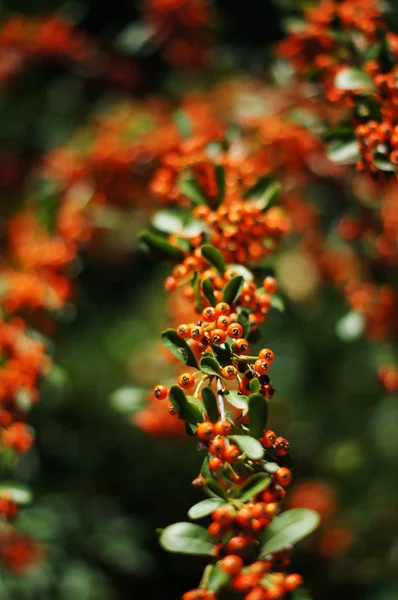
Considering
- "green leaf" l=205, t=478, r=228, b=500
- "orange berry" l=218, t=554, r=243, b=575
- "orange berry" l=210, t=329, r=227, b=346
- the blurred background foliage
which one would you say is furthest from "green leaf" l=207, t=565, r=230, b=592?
the blurred background foliage

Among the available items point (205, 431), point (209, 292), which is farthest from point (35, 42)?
point (205, 431)

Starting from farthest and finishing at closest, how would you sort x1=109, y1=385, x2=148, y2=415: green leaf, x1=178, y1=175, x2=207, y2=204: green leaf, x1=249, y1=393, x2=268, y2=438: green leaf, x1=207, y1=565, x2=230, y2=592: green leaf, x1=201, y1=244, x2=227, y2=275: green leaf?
x1=109, y1=385, x2=148, y2=415: green leaf → x1=178, y1=175, x2=207, y2=204: green leaf → x1=201, y1=244, x2=227, y2=275: green leaf → x1=249, y1=393, x2=268, y2=438: green leaf → x1=207, y1=565, x2=230, y2=592: green leaf

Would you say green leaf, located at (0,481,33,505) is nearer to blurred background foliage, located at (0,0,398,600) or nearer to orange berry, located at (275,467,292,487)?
orange berry, located at (275,467,292,487)

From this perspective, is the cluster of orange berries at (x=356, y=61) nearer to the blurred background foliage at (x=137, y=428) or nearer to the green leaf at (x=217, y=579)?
the blurred background foliage at (x=137, y=428)

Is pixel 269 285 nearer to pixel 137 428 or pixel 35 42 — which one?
pixel 137 428

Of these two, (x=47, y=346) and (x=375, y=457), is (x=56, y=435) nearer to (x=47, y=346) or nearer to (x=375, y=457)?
(x=47, y=346)

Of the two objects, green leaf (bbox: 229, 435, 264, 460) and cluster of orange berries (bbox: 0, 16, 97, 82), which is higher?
cluster of orange berries (bbox: 0, 16, 97, 82)
